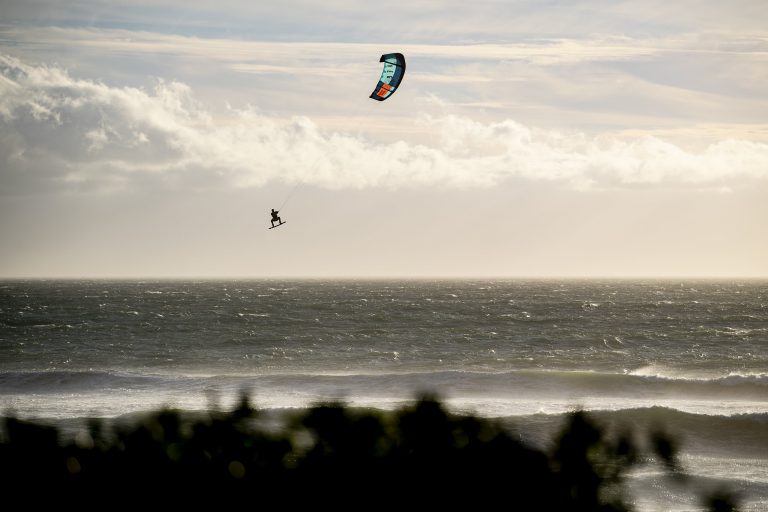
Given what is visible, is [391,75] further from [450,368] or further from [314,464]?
[450,368]

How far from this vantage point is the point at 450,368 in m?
45.2

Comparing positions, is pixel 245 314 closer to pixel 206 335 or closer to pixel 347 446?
pixel 206 335

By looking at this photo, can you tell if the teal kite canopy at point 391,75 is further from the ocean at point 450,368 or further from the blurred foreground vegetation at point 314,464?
the blurred foreground vegetation at point 314,464

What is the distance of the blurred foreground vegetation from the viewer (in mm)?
5574

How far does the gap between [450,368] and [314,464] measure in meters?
39.6

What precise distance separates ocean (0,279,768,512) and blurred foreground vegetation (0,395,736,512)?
2.86 feet

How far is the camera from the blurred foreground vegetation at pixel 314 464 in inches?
219

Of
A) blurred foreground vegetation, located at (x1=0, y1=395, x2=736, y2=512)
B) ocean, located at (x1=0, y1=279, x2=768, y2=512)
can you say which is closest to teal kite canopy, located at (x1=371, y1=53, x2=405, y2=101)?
ocean, located at (x1=0, y1=279, x2=768, y2=512)

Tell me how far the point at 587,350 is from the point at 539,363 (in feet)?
23.9

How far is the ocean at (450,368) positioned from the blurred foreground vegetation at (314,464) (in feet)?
2.86

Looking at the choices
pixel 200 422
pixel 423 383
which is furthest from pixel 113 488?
pixel 423 383

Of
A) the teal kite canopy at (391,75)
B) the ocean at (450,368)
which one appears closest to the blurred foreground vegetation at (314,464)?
the ocean at (450,368)

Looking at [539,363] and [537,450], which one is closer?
[537,450]

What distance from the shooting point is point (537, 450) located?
6.00 meters
